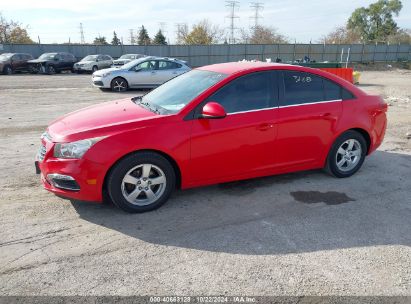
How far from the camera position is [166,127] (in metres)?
3.95

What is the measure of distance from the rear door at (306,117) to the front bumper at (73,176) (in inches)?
88.8

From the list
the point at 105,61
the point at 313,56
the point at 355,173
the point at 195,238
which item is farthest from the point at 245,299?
the point at 313,56

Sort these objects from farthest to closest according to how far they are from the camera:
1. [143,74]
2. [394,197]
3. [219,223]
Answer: [143,74], [394,197], [219,223]

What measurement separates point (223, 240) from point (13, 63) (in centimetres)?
2553

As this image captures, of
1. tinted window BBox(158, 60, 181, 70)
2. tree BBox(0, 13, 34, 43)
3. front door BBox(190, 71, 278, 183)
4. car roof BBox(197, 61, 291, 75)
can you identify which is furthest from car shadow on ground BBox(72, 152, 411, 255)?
tree BBox(0, 13, 34, 43)

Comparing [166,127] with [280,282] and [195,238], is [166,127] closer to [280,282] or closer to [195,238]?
[195,238]

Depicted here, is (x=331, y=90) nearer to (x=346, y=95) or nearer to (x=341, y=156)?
(x=346, y=95)

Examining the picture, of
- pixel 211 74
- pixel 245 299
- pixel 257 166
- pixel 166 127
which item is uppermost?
pixel 211 74

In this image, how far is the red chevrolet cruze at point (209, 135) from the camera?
12.5 ft

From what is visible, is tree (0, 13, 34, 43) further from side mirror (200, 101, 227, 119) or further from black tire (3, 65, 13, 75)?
side mirror (200, 101, 227, 119)

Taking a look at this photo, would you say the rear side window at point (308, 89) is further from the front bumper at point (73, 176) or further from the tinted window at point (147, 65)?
the tinted window at point (147, 65)

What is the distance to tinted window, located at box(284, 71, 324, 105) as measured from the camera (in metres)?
4.66

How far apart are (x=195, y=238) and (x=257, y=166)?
4.54 ft

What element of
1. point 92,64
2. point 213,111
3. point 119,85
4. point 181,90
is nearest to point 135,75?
point 119,85
